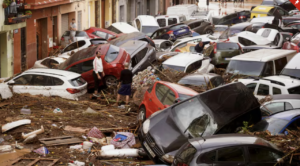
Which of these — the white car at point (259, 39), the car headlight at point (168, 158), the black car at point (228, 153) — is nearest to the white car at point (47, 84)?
the car headlight at point (168, 158)

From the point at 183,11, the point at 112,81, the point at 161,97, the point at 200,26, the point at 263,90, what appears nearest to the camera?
the point at 161,97

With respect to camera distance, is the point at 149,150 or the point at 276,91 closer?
the point at 149,150

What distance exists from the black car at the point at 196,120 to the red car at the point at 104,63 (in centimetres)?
696

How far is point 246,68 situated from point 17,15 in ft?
38.0

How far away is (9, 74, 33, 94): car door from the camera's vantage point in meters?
16.0

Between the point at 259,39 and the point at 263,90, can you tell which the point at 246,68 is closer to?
the point at 263,90

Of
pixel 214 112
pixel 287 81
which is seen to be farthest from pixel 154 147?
pixel 287 81

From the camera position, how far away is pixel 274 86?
16141 millimetres

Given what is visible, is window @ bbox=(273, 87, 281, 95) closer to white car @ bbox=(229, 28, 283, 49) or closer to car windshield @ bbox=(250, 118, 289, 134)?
car windshield @ bbox=(250, 118, 289, 134)

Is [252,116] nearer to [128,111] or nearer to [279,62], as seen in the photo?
[128,111]

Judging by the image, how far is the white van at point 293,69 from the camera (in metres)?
17.8

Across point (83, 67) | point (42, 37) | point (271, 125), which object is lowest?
point (271, 125)

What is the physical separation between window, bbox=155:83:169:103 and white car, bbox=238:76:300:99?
13.8ft

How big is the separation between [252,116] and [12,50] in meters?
16.0
